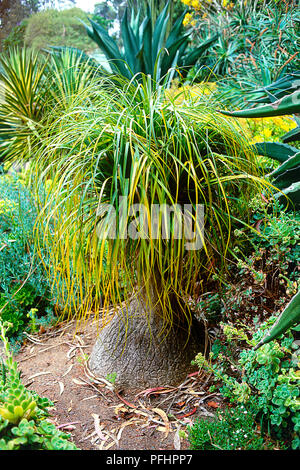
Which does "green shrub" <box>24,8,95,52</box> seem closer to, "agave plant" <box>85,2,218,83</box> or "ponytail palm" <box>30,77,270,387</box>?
"agave plant" <box>85,2,218,83</box>

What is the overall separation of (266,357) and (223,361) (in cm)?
37

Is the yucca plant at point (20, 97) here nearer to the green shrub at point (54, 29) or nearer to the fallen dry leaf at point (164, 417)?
the green shrub at point (54, 29)

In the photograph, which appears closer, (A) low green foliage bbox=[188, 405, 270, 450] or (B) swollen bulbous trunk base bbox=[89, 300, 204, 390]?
(A) low green foliage bbox=[188, 405, 270, 450]

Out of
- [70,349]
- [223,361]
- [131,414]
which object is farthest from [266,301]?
[70,349]

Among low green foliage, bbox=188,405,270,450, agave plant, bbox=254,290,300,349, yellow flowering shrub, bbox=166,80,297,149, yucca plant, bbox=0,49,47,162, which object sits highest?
yucca plant, bbox=0,49,47,162

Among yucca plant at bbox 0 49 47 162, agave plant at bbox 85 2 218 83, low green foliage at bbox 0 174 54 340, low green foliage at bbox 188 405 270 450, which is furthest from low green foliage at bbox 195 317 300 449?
agave plant at bbox 85 2 218 83

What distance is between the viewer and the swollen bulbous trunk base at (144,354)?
1624 mm

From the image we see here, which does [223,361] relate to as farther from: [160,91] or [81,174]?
[160,91]

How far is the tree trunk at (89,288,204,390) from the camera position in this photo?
162cm

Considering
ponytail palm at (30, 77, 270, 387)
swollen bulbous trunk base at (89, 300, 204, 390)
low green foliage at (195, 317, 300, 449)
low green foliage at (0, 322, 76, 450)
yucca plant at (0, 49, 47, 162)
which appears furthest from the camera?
yucca plant at (0, 49, 47, 162)

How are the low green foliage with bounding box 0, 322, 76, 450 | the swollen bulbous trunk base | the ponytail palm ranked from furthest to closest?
the swollen bulbous trunk base
the ponytail palm
the low green foliage with bounding box 0, 322, 76, 450

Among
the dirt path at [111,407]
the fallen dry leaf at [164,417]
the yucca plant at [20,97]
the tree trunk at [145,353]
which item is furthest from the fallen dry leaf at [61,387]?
the yucca plant at [20,97]

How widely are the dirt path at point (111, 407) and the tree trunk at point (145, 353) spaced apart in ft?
0.14
